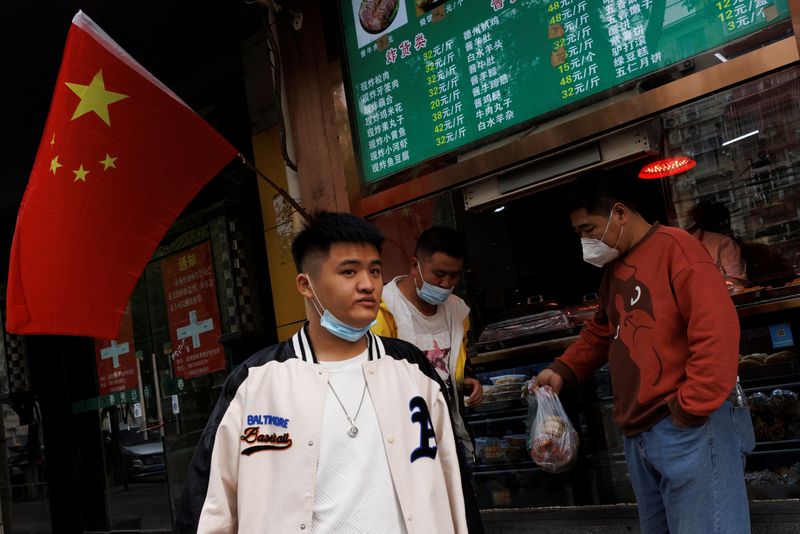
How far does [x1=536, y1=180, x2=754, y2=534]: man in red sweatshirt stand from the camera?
9.31 ft

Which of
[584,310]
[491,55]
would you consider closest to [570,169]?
[491,55]

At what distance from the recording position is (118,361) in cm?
902

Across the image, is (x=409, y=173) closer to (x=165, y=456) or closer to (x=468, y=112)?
(x=468, y=112)

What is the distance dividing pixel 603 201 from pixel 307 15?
311 centimetres

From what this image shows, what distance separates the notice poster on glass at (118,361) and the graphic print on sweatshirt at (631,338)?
675cm

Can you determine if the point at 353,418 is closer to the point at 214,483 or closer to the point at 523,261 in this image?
the point at 214,483

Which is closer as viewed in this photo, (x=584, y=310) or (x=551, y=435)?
(x=551, y=435)

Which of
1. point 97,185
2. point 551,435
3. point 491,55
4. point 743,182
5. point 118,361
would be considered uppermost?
point 491,55

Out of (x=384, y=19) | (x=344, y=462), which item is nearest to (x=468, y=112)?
(x=384, y=19)

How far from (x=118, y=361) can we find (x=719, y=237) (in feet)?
23.6

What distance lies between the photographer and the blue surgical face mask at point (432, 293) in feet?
12.5

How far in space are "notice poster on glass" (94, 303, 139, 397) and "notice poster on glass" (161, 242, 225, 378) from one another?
0.95m

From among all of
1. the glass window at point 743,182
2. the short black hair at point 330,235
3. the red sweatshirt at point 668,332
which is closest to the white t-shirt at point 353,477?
the short black hair at point 330,235

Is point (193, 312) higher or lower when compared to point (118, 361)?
higher
